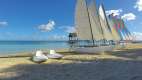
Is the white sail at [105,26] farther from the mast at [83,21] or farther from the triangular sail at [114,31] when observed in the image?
the triangular sail at [114,31]

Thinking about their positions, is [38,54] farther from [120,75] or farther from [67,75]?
[120,75]

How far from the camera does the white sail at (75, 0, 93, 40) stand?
3897cm

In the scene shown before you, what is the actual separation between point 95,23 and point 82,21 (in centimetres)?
212

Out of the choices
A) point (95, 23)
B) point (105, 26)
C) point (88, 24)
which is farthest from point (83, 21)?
point (105, 26)

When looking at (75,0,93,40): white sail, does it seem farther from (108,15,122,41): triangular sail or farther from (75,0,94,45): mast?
(108,15,122,41): triangular sail

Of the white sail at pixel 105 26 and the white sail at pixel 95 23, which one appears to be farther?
the white sail at pixel 105 26

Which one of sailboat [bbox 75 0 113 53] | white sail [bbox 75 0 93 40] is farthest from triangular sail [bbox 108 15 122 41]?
white sail [bbox 75 0 93 40]

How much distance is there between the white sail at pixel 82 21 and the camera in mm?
38969

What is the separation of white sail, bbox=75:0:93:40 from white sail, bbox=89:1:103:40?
0.75 metres

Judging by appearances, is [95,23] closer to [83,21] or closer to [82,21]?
[83,21]

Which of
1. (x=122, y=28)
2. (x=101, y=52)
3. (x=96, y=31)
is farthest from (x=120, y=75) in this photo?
(x=122, y=28)

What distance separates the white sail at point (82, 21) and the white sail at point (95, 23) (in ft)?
2.46

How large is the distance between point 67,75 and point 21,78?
2973 millimetres

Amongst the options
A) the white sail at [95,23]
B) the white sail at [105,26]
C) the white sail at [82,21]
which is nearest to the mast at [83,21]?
the white sail at [82,21]
